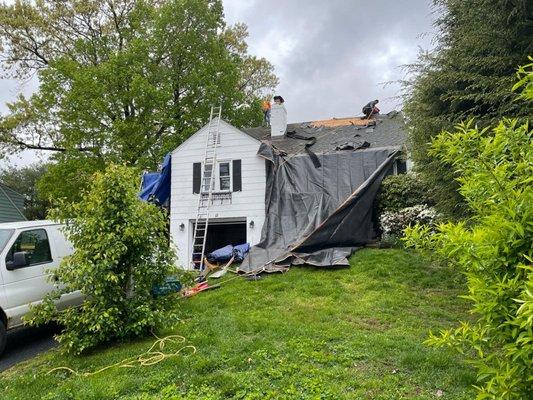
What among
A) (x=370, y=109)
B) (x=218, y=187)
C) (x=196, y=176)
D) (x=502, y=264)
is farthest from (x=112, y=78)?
(x=502, y=264)

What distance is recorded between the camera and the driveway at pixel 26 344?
19.2 feet

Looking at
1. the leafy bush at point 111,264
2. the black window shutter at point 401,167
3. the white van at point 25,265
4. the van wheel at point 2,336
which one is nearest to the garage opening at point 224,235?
the black window shutter at point 401,167

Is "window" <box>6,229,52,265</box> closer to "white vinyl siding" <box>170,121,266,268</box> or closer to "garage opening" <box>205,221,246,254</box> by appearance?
"white vinyl siding" <box>170,121,266,268</box>

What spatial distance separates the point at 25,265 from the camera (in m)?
6.15

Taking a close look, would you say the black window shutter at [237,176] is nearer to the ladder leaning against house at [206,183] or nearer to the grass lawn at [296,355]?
the ladder leaning against house at [206,183]

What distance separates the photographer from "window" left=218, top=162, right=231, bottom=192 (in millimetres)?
13508

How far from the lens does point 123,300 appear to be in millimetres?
5645

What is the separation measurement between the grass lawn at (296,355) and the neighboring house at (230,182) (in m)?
5.55

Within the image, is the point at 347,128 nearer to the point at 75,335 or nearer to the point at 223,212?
the point at 223,212

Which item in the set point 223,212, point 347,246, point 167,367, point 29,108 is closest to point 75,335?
point 167,367

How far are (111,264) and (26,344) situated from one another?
279 centimetres

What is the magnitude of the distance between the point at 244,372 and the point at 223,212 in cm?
931

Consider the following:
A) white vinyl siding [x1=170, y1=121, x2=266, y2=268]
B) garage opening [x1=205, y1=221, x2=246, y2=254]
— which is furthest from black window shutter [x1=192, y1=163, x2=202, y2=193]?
garage opening [x1=205, y1=221, x2=246, y2=254]

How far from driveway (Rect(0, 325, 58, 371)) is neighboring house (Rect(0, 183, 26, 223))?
15573 millimetres
